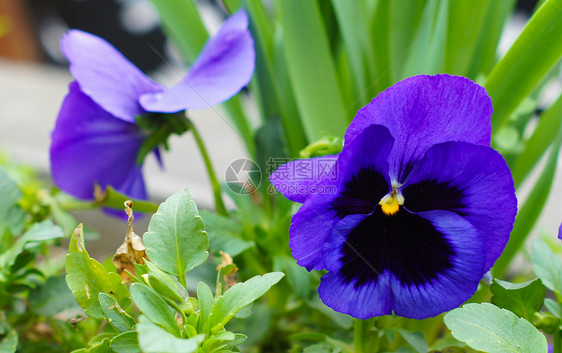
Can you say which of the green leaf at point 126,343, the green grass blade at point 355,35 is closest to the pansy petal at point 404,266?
the green leaf at point 126,343

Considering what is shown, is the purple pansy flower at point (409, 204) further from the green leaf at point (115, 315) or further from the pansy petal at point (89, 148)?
the pansy petal at point (89, 148)

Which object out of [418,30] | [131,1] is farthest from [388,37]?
[131,1]

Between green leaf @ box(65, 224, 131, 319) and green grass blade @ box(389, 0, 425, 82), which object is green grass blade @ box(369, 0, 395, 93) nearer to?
green grass blade @ box(389, 0, 425, 82)

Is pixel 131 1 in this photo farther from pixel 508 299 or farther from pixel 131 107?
pixel 508 299

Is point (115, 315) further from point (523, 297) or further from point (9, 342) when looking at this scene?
point (523, 297)

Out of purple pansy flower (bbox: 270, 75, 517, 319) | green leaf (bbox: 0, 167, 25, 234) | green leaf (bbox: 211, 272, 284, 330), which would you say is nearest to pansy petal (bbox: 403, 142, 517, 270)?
purple pansy flower (bbox: 270, 75, 517, 319)
